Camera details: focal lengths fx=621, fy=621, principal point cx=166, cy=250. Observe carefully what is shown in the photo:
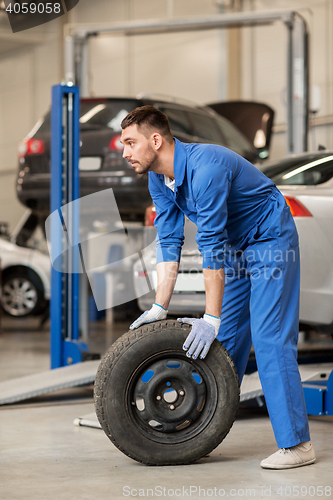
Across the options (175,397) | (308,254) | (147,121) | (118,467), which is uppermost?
(147,121)

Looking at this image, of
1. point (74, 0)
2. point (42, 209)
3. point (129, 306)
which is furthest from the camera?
point (74, 0)

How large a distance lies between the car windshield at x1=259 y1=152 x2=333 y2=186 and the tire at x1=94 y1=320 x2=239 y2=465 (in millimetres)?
1688

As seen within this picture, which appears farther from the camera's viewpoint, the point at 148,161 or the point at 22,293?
the point at 22,293

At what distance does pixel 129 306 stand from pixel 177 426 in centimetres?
621

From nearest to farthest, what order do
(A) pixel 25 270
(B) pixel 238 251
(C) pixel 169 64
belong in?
(B) pixel 238 251
(A) pixel 25 270
(C) pixel 169 64

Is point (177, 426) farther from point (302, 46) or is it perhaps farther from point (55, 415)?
point (302, 46)

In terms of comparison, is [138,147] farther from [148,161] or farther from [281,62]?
[281,62]

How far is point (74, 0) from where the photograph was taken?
1289 cm

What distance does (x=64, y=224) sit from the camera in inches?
182

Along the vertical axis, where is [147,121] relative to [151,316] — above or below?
above

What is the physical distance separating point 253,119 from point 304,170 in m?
4.18

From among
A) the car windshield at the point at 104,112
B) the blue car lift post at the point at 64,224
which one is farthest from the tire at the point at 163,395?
the car windshield at the point at 104,112

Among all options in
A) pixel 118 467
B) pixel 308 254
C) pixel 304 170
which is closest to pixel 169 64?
Answer: pixel 304 170

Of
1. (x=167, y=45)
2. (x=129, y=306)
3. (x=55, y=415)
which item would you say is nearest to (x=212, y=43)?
(x=167, y=45)
